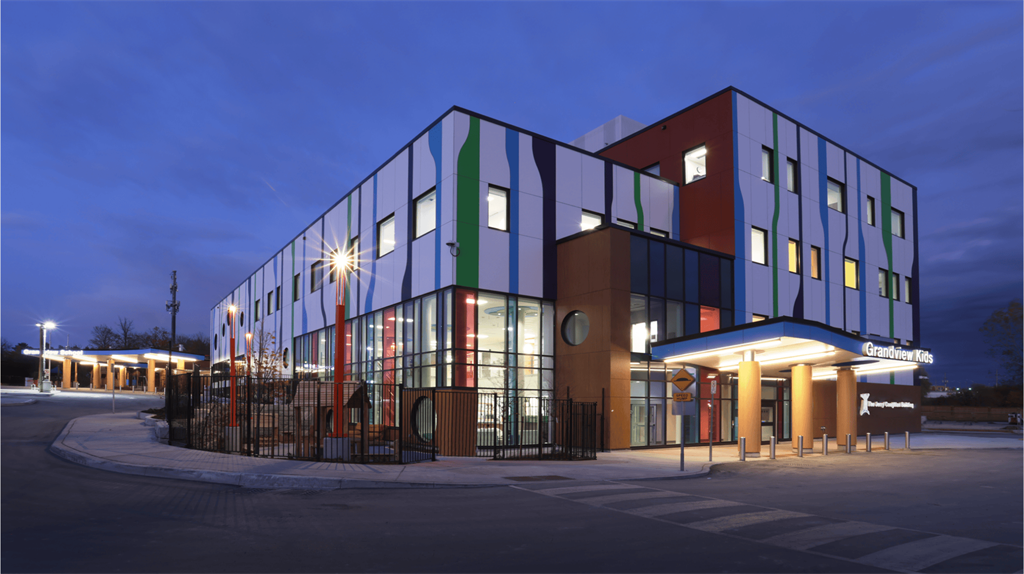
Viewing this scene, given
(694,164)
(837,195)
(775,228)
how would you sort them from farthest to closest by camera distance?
(837,195)
(694,164)
(775,228)

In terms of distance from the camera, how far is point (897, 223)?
44.7 metres

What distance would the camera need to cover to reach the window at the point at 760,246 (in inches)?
1304

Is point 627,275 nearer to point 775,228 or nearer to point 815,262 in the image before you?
point 775,228

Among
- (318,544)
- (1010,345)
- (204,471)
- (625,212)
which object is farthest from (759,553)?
(1010,345)

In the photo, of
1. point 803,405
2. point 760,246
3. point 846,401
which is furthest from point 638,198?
point 846,401

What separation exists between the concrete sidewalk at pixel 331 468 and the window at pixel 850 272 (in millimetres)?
20772

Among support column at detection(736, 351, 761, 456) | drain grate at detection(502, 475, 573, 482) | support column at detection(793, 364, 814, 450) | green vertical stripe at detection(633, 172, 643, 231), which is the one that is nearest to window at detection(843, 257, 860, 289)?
support column at detection(793, 364, 814, 450)

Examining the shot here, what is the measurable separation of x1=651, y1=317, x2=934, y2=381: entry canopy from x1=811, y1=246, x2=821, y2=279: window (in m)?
8.78

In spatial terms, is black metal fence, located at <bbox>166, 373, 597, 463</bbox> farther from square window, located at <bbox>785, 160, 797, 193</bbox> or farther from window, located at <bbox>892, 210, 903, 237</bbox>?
window, located at <bbox>892, 210, 903, 237</bbox>

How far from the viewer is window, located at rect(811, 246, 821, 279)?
37128 mm

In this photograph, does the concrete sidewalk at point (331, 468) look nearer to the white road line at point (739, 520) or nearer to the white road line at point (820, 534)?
the white road line at point (739, 520)

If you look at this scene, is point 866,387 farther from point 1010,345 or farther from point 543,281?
point 1010,345

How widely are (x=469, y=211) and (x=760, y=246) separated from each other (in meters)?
16.3

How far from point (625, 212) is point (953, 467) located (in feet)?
52.7
